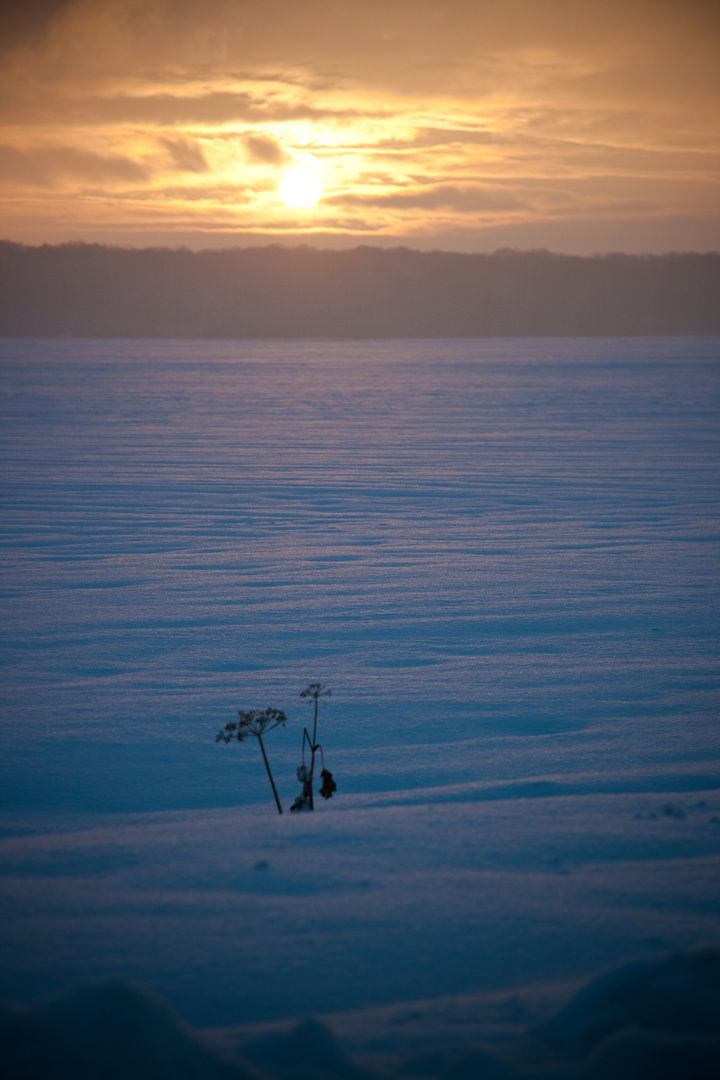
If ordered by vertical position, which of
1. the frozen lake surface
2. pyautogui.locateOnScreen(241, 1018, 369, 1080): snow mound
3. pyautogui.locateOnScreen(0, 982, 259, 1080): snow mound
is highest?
the frozen lake surface

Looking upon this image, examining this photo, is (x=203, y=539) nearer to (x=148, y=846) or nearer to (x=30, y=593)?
(x=30, y=593)

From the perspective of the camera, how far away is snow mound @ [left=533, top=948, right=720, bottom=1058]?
5.19 feet

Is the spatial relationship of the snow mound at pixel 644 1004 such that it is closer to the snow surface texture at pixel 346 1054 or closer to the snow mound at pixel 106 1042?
the snow surface texture at pixel 346 1054

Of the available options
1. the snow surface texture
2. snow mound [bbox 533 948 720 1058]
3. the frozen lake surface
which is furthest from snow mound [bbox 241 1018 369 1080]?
snow mound [bbox 533 948 720 1058]

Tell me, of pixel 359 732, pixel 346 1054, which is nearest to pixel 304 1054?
pixel 346 1054

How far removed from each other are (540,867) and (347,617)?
3.25 meters

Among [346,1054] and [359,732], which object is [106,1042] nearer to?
[346,1054]

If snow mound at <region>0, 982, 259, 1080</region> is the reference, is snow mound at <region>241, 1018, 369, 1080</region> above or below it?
below

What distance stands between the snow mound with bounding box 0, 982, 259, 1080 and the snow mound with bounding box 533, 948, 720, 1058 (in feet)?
2.10

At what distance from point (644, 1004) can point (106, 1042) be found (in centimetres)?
108

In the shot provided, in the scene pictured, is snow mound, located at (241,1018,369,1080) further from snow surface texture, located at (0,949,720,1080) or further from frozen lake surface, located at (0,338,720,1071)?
frozen lake surface, located at (0,338,720,1071)

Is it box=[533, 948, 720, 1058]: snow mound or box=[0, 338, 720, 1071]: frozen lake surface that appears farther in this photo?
box=[0, 338, 720, 1071]: frozen lake surface

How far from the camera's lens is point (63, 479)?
36.3 ft

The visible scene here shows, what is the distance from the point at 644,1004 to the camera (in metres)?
1.64
